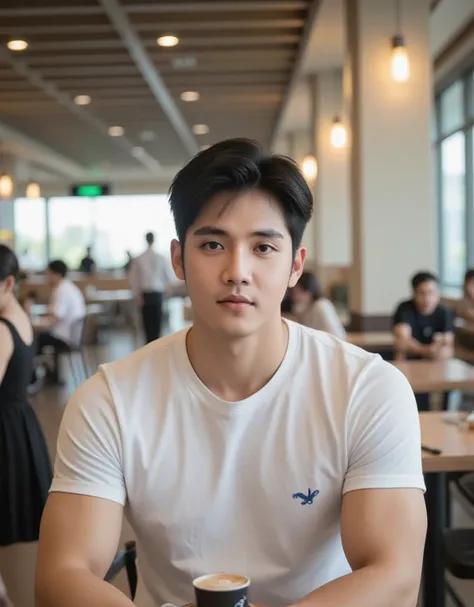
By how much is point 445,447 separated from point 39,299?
595 inches

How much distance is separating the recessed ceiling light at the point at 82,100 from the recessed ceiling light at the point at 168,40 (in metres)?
3.45

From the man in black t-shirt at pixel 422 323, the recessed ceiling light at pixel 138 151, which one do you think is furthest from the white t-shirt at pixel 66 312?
the recessed ceiling light at pixel 138 151

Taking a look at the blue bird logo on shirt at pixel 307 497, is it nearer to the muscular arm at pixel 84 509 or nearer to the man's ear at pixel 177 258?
the muscular arm at pixel 84 509

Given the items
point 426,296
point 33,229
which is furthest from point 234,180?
point 33,229

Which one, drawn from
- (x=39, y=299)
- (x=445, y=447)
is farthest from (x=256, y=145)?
(x=39, y=299)

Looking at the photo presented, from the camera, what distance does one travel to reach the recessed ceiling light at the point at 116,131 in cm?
1608

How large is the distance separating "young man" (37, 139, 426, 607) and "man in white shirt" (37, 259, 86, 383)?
332 inches

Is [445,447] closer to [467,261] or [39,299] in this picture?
[467,261]

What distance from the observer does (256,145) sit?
5.67ft

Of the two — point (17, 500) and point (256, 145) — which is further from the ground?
point (256, 145)

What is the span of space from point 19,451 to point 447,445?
175cm

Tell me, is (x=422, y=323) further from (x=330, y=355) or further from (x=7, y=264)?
(x=330, y=355)

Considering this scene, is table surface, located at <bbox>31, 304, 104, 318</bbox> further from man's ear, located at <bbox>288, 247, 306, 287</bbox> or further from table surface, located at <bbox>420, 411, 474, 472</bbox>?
man's ear, located at <bbox>288, 247, 306, 287</bbox>

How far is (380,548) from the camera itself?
63.1 inches
